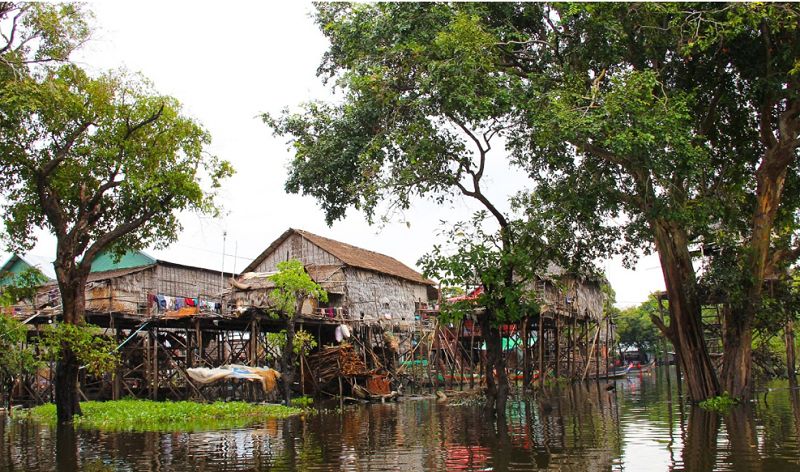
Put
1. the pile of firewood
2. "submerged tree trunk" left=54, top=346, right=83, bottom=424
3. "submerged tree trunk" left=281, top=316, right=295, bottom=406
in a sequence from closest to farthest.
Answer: "submerged tree trunk" left=54, top=346, right=83, bottom=424
"submerged tree trunk" left=281, top=316, right=295, bottom=406
the pile of firewood

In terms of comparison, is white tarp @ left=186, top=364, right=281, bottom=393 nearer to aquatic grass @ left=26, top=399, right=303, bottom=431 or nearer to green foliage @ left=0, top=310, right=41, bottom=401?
aquatic grass @ left=26, top=399, right=303, bottom=431

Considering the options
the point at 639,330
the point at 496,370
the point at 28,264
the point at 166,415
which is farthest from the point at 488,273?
the point at 639,330

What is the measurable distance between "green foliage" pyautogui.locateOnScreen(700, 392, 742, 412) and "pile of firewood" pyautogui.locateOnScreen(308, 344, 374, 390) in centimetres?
1274

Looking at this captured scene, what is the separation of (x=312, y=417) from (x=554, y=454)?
30.6ft

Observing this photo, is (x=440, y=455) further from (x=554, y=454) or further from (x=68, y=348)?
(x=68, y=348)

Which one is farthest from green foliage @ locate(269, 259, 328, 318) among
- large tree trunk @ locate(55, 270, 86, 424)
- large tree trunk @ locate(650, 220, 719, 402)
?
large tree trunk @ locate(650, 220, 719, 402)

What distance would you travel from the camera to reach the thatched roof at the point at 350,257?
30922 mm

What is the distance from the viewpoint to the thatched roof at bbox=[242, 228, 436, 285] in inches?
1217

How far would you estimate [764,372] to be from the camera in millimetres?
24359

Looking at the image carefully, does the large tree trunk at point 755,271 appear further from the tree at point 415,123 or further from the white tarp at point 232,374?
the white tarp at point 232,374

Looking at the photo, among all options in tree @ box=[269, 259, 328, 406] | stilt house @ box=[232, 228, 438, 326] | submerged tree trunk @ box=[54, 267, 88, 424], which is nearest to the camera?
submerged tree trunk @ box=[54, 267, 88, 424]

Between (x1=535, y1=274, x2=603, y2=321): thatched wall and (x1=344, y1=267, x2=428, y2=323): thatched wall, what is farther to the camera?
(x1=344, y1=267, x2=428, y2=323): thatched wall

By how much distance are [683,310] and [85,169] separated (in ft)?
46.5

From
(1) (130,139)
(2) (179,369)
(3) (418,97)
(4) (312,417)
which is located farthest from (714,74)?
(2) (179,369)
